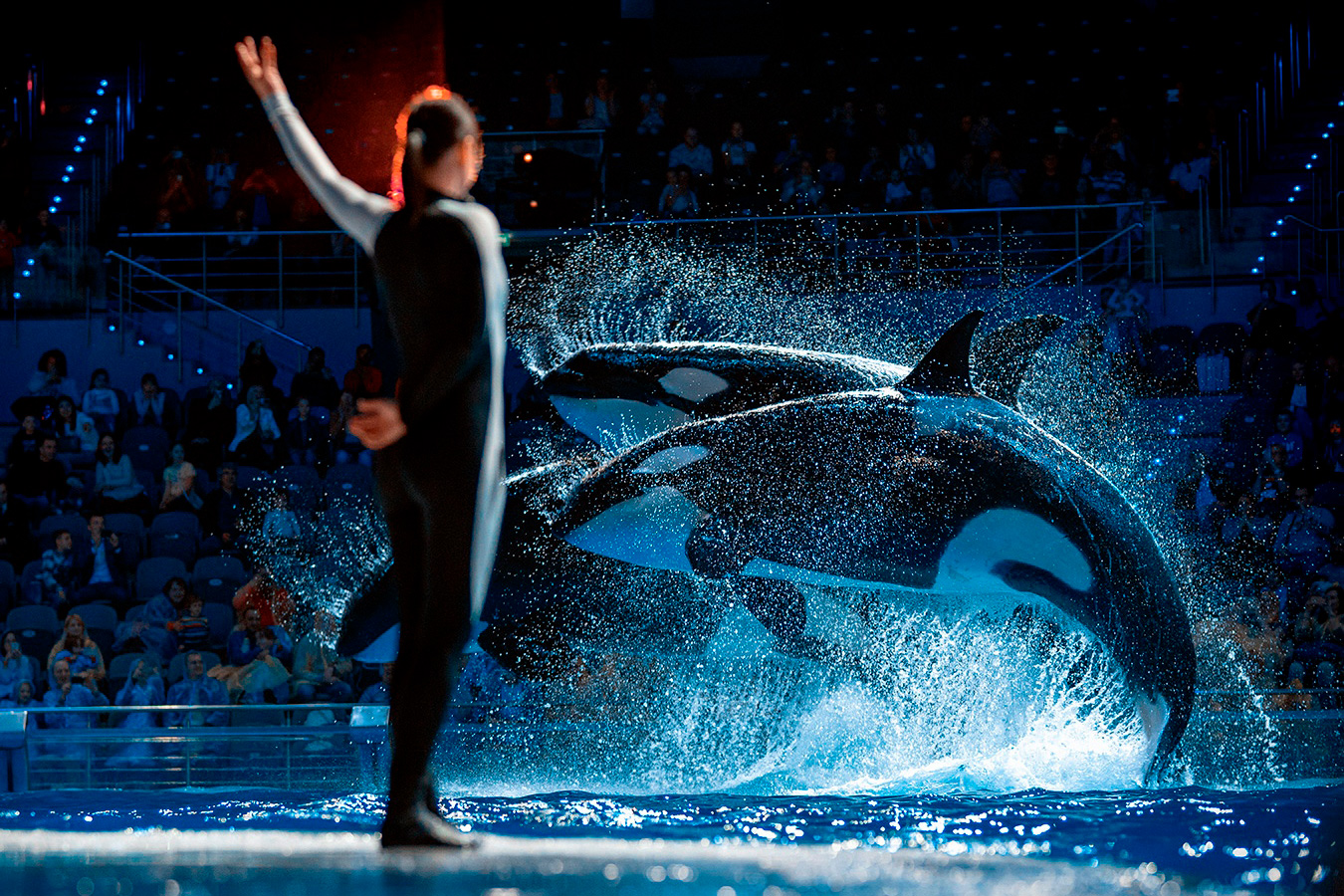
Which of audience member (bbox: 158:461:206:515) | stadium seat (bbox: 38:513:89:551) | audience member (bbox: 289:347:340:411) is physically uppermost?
audience member (bbox: 289:347:340:411)

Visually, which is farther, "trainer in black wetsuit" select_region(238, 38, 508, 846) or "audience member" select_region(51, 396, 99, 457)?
"audience member" select_region(51, 396, 99, 457)

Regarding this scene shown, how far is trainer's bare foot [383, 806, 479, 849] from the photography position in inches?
136

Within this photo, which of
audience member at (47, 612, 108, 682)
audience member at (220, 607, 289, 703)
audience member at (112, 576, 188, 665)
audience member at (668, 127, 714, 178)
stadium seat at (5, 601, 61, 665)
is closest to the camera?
audience member at (220, 607, 289, 703)

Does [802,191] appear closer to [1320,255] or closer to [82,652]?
[1320,255]

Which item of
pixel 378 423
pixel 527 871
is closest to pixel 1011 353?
pixel 378 423

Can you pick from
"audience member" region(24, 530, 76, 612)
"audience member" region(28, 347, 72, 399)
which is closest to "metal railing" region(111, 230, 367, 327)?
"audience member" region(28, 347, 72, 399)

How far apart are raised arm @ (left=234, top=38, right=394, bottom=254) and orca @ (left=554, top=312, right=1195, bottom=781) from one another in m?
2.52

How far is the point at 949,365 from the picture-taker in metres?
6.52

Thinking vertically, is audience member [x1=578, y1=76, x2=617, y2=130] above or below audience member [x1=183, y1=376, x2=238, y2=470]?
above

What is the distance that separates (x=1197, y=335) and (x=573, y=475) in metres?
10.0

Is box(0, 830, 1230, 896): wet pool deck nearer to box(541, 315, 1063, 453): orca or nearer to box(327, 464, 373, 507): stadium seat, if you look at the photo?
box(541, 315, 1063, 453): orca

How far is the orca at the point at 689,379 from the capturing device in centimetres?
710

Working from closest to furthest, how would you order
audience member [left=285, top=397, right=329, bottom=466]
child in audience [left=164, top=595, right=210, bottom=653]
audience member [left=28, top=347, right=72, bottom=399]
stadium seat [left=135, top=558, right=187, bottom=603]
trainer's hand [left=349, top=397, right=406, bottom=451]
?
trainer's hand [left=349, top=397, right=406, bottom=451]
child in audience [left=164, top=595, right=210, bottom=653]
stadium seat [left=135, top=558, right=187, bottom=603]
audience member [left=285, top=397, right=329, bottom=466]
audience member [left=28, top=347, right=72, bottom=399]

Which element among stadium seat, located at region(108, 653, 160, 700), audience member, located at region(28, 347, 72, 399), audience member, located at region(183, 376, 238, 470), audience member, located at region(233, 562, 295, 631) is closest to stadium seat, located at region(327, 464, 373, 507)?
audience member, located at region(183, 376, 238, 470)
